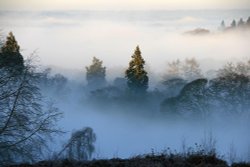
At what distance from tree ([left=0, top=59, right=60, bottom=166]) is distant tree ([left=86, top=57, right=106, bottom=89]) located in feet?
244

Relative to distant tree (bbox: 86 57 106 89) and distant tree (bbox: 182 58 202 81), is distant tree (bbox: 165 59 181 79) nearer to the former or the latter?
distant tree (bbox: 182 58 202 81)

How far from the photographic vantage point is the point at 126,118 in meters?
71.3

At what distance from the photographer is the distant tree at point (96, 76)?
95.6 metres

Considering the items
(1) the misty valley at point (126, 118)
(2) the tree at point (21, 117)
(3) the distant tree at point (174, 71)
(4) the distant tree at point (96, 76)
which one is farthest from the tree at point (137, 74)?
(2) the tree at point (21, 117)

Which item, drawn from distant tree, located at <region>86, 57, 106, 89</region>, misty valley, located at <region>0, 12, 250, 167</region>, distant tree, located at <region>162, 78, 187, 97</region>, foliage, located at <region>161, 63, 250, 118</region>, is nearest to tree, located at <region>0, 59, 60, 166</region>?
misty valley, located at <region>0, 12, 250, 167</region>

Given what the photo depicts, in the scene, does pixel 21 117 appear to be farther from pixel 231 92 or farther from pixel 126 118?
pixel 126 118

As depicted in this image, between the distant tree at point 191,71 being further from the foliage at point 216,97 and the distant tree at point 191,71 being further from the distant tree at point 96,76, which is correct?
the foliage at point 216,97

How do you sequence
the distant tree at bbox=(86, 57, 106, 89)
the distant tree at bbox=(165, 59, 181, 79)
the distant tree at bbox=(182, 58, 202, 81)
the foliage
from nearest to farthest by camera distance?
the foliage < the distant tree at bbox=(182, 58, 202, 81) < the distant tree at bbox=(165, 59, 181, 79) < the distant tree at bbox=(86, 57, 106, 89)

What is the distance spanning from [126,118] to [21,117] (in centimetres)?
5224

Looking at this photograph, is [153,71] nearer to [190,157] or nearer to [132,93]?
[132,93]

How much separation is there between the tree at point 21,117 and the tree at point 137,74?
45029 mm

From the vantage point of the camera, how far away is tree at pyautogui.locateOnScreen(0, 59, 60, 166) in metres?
18.8

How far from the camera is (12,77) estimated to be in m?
20.0

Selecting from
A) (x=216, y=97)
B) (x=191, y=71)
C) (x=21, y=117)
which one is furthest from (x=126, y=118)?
(x=21, y=117)
